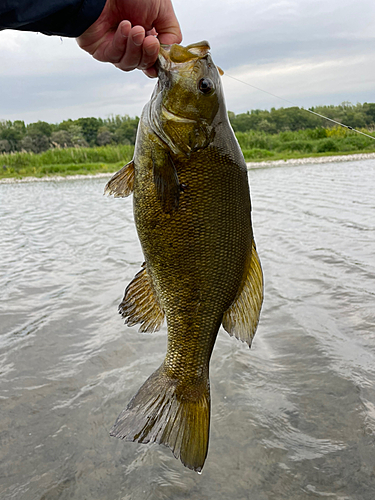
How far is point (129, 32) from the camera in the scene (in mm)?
1935

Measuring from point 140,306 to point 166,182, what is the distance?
0.65 metres

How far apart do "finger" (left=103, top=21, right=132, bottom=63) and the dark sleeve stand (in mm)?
164

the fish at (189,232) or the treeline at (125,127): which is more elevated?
the treeline at (125,127)

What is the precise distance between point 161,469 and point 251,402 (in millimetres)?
848

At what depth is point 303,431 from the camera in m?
2.70

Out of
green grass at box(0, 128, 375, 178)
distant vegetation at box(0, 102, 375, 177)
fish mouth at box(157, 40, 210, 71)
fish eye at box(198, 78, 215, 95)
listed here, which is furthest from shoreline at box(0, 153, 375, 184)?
fish eye at box(198, 78, 215, 95)

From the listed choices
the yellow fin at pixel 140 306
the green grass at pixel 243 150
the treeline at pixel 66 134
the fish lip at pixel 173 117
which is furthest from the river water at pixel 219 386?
the treeline at pixel 66 134

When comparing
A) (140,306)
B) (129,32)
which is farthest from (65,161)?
(140,306)

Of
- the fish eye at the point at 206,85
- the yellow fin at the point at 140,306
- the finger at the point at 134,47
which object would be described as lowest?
the yellow fin at the point at 140,306

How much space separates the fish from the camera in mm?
1639

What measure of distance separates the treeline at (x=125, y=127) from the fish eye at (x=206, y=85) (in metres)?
28.9

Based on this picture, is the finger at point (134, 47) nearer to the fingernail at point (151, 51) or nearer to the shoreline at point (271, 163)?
the fingernail at point (151, 51)

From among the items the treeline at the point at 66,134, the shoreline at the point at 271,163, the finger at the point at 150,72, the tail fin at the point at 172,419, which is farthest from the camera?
the treeline at the point at 66,134

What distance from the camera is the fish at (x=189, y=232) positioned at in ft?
5.38
